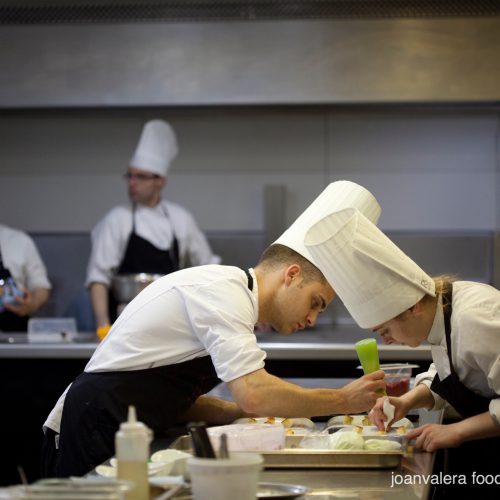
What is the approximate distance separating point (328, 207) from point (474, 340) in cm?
67

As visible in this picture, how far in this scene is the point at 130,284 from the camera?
17.2 feet

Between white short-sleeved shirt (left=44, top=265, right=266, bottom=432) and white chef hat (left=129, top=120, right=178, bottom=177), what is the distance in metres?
2.99

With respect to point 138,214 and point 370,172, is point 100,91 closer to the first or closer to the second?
point 138,214

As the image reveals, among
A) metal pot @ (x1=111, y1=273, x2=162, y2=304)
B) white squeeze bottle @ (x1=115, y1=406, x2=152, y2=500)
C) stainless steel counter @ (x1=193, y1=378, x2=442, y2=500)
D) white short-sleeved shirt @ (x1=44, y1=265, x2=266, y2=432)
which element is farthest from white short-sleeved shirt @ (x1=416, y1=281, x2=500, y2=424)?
metal pot @ (x1=111, y1=273, x2=162, y2=304)

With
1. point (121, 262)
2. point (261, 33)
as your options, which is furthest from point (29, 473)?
point (261, 33)

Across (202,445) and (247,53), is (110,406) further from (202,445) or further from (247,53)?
(247,53)

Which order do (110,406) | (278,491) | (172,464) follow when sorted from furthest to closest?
(110,406) → (172,464) → (278,491)

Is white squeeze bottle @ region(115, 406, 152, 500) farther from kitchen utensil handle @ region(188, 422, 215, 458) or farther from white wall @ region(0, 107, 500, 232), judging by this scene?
white wall @ region(0, 107, 500, 232)

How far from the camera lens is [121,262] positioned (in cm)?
551

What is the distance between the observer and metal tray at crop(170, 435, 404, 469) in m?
2.13

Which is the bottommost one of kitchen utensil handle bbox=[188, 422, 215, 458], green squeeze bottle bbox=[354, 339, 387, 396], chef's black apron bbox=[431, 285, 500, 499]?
chef's black apron bbox=[431, 285, 500, 499]

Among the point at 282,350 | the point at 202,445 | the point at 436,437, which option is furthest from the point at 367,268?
the point at 282,350

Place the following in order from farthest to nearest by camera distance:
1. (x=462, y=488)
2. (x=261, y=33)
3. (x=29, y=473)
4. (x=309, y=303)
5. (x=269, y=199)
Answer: (x=269, y=199)
(x=261, y=33)
(x=29, y=473)
(x=462, y=488)
(x=309, y=303)

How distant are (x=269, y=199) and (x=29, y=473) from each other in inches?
91.7
